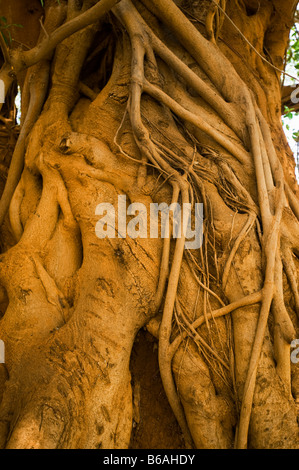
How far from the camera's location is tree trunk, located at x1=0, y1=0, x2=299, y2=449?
6.03 ft

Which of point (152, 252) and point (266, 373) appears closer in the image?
point (266, 373)

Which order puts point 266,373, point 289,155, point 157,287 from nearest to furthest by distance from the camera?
point 266,373 < point 157,287 < point 289,155

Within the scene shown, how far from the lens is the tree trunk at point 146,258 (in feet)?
6.03

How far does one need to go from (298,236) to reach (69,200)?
52.6 inches

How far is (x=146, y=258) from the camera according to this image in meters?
2.13

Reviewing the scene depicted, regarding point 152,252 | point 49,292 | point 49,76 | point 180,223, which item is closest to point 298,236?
point 180,223

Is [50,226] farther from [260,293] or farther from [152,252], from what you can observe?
[260,293]

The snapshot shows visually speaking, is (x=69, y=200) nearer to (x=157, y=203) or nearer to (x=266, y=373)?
(x=157, y=203)

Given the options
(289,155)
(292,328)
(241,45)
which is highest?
(241,45)

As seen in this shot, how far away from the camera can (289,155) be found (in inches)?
130

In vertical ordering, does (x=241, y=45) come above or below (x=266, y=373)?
above

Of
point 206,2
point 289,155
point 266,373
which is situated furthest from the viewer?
point 289,155

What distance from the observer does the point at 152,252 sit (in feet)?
7.04

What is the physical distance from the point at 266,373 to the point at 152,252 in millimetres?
802
